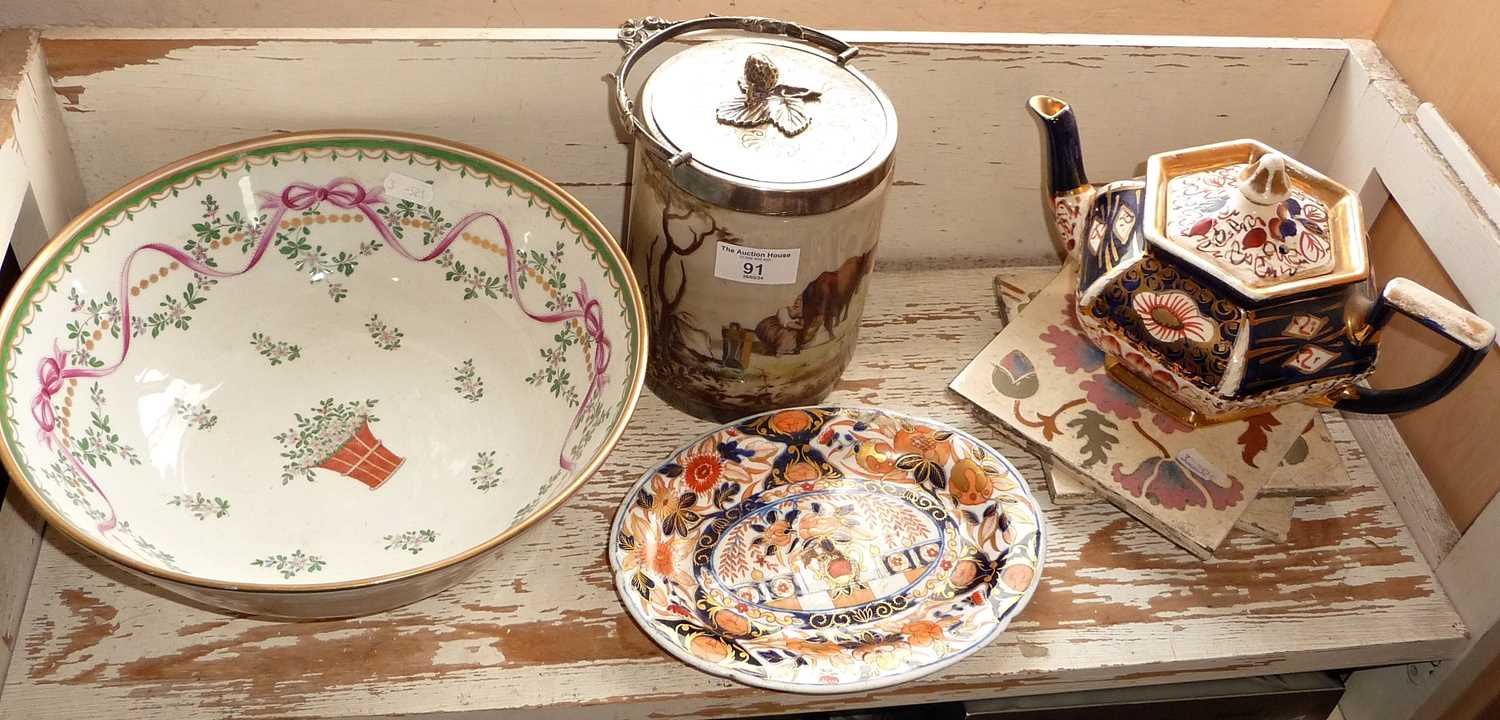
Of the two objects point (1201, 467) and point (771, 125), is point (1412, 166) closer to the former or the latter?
point (1201, 467)

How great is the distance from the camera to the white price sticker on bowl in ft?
2.49

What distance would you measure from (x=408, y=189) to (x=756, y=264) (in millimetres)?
283

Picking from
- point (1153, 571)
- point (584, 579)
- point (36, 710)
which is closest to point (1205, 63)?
point (1153, 571)

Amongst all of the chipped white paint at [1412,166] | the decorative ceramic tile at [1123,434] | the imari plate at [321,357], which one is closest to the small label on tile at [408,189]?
the imari plate at [321,357]

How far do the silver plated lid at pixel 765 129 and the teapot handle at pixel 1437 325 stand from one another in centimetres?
32

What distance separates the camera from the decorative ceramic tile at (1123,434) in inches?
33.8

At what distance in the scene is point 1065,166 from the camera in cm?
84

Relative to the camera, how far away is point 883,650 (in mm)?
747

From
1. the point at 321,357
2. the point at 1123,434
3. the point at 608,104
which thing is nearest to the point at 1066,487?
the point at 1123,434

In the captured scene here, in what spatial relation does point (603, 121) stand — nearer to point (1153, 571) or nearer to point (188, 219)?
point (188, 219)

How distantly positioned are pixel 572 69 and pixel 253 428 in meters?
0.34

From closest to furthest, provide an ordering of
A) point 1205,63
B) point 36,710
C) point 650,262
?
point 36,710 < point 650,262 < point 1205,63

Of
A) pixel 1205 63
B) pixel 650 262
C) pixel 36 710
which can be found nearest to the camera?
pixel 36 710

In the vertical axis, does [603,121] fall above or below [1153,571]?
above
